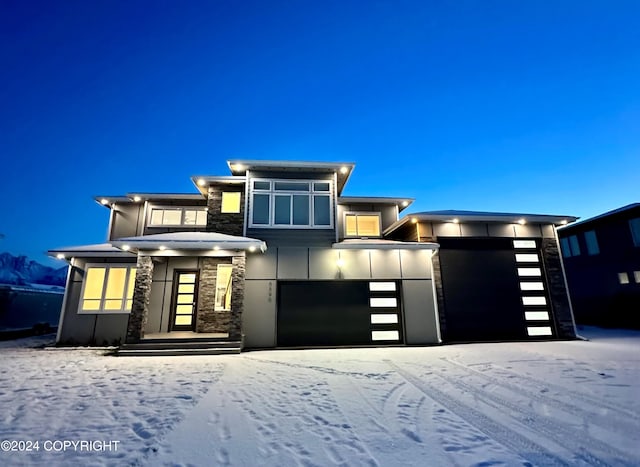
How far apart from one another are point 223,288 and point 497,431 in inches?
359

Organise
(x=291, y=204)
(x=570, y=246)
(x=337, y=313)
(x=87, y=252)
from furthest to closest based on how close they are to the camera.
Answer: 1. (x=570, y=246)
2. (x=291, y=204)
3. (x=87, y=252)
4. (x=337, y=313)

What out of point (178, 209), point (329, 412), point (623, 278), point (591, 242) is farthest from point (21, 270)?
point (623, 278)

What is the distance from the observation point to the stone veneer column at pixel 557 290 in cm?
988

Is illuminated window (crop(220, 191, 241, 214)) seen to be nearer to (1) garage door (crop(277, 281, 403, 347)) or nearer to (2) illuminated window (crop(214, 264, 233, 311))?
(2) illuminated window (crop(214, 264, 233, 311))

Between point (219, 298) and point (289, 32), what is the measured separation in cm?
3342

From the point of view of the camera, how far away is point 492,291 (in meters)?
10.0

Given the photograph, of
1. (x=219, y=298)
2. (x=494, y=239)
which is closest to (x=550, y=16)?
(x=494, y=239)

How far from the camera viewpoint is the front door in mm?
9812

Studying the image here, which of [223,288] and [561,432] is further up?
[223,288]

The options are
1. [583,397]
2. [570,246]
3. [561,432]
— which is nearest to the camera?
[561,432]

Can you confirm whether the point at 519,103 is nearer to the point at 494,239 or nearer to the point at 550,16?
the point at 550,16

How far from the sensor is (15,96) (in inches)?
2653

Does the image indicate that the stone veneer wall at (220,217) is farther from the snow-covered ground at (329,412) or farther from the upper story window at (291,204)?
the snow-covered ground at (329,412)

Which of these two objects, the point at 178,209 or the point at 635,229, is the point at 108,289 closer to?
the point at 178,209
